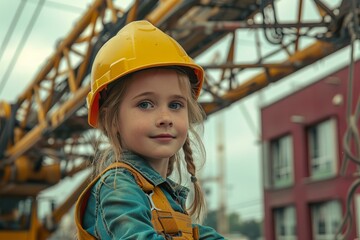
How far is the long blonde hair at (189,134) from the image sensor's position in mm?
1998

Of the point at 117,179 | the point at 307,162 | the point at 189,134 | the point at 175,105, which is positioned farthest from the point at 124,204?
the point at 307,162

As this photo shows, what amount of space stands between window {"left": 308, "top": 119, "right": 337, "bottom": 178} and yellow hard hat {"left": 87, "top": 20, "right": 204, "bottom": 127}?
19015 millimetres

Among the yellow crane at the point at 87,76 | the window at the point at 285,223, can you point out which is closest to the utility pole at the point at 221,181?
the window at the point at 285,223

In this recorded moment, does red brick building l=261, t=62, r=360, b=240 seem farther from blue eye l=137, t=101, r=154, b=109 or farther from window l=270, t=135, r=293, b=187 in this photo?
blue eye l=137, t=101, r=154, b=109

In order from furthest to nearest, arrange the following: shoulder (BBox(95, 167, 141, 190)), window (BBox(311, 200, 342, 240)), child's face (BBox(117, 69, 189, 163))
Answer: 1. window (BBox(311, 200, 342, 240))
2. child's face (BBox(117, 69, 189, 163))
3. shoulder (BBox(95, 167, 141, 190))

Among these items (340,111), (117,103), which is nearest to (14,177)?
(117,103)

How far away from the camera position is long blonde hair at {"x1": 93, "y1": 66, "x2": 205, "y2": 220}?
6.56ft

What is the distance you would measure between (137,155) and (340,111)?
19.2m

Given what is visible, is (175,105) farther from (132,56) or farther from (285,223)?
(285,223)

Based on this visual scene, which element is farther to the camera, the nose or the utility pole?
the utility pole

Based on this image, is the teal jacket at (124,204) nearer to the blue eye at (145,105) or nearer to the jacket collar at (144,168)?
the jacket collar at (144,168)

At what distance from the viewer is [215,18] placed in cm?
737

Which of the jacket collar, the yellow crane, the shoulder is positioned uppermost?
A: the yellow crane

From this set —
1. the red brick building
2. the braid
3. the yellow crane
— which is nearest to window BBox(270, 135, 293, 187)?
the red brick building
